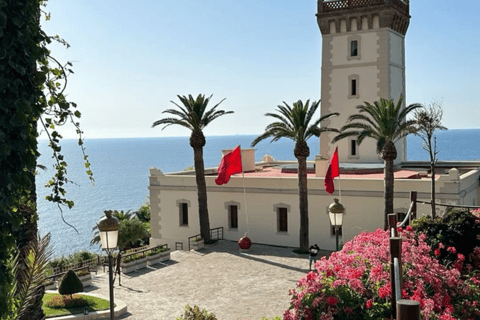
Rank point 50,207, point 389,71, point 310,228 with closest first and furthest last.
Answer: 1. point 310,228
2. point 389,71
3. point 50,207

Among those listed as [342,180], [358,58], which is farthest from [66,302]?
[358,58]

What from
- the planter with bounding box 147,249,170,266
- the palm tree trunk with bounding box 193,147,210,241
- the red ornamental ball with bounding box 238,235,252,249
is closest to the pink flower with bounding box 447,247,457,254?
the planter with bounding box 147,249,170,266

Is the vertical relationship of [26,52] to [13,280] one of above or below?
above

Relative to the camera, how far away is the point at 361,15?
37250 mm

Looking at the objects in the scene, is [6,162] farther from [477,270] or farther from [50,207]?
[50,207]

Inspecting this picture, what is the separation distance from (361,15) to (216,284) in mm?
23053

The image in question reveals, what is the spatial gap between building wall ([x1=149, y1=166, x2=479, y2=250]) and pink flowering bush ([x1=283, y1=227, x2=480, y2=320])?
16837 mm

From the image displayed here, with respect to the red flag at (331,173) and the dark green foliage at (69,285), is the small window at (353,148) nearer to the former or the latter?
the red flag at (331,173)

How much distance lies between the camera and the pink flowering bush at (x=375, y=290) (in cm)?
964

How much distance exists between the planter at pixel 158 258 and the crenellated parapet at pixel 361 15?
20.7m

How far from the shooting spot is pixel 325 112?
3900cm

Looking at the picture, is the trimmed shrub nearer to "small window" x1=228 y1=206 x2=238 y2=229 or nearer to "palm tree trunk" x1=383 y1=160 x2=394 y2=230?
"small window" x1=228 y1=206 x2=238 y2=229

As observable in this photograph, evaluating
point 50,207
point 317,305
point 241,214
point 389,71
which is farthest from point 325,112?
point 50,207

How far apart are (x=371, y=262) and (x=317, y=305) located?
1.73m
